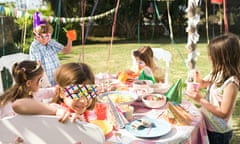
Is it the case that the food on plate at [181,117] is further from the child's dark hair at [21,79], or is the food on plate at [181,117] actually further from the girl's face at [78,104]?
the child's dark hair at [21,79]

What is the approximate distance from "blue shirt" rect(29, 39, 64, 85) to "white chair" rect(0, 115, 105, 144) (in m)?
1.57

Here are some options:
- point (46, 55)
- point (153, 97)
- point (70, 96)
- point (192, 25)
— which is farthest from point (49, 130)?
point (192, 25)

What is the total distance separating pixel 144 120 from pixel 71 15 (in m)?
10.1

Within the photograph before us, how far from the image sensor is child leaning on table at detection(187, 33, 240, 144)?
150cm

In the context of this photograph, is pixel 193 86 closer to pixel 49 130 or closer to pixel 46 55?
pixel 49 130

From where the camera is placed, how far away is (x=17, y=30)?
7.77m

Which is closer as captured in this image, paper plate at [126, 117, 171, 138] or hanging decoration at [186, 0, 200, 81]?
paper plate at [126, 117, 171, 138]

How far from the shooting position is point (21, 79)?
4.34ft

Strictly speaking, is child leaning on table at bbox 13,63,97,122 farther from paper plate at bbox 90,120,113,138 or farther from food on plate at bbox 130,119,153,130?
food on plate at bbox 130,119,153,130

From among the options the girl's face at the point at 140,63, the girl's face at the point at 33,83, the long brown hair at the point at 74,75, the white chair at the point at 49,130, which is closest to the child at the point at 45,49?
the girl's face at the point at 140,63

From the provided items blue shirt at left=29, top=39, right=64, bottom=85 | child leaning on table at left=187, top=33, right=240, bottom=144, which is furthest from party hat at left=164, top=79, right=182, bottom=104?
blue shirt at left=29, top=39, right=64, bottom=85

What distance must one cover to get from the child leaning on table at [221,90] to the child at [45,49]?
54.3 inches

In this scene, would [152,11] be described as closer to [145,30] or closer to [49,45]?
[145,30]

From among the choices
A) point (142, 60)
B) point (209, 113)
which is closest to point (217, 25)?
point (142, 60)
